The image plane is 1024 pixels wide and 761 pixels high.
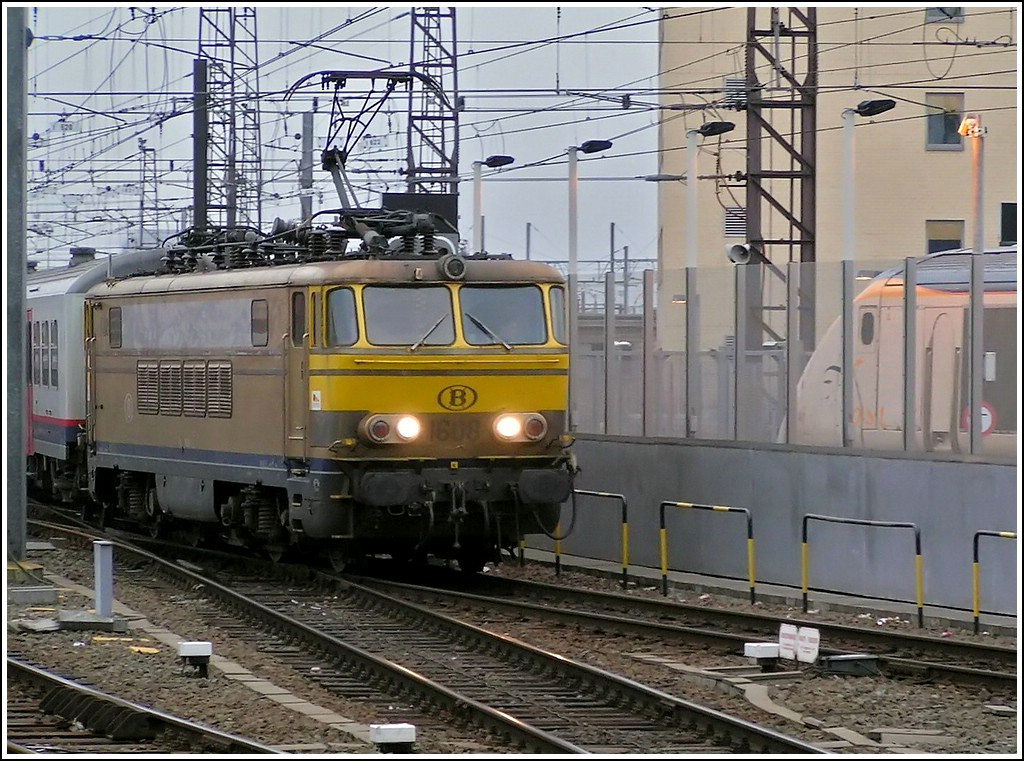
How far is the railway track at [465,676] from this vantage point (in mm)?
11258

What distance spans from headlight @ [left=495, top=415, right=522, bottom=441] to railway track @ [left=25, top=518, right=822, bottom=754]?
1955mm

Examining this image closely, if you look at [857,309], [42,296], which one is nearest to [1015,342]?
[857,309]

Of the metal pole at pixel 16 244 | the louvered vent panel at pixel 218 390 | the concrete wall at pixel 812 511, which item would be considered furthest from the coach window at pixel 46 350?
the metal pole at pixel 16 244

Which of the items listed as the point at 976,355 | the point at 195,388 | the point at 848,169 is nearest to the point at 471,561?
the point at 195,388

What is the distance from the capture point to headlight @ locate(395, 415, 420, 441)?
18.2m

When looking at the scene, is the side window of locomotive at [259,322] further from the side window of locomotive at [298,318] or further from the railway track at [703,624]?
the railway track at [703,624]

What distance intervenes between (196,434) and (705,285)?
18.8ft

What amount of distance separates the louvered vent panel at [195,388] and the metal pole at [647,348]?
Answer: 4818 mm

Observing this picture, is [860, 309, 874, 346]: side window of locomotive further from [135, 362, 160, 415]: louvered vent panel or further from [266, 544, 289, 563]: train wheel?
[135, 362, 160, 415]: louvered vent panel

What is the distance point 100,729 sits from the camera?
1159 centimetres

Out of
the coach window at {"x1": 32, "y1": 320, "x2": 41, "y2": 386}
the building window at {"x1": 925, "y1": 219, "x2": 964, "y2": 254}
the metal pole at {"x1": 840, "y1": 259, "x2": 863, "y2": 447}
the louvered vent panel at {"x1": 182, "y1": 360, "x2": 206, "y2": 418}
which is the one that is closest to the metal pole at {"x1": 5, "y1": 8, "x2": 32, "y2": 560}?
the louvered vent panel at {"x1": 182, "y1": 360, "x2": 206, "y2": 418}

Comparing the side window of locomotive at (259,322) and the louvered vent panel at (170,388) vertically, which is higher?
the side window of locomotive at (259,322)

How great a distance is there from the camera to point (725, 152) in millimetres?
49156

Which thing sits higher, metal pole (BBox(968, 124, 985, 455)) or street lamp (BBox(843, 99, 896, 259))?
street lamp (BBox(843, 99, 896, 259))
